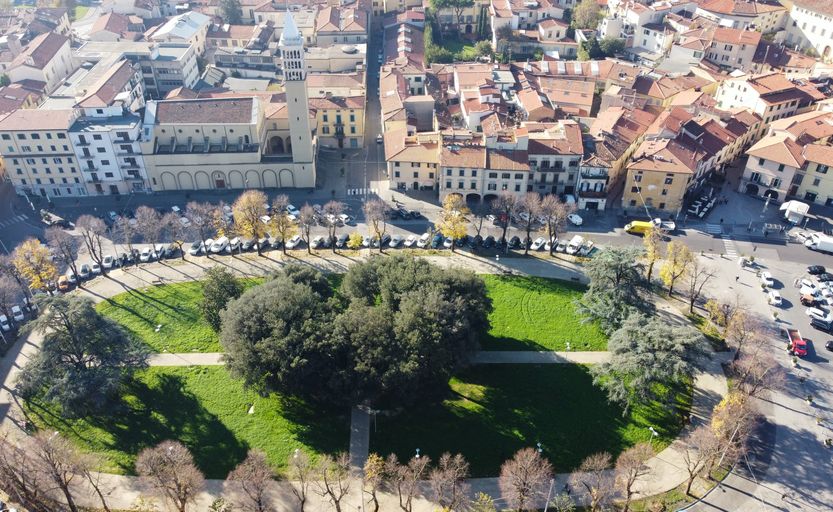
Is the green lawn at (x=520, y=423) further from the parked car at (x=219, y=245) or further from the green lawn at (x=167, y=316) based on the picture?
the parked car at (x=219, y=245)

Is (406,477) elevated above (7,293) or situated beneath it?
situated beneath

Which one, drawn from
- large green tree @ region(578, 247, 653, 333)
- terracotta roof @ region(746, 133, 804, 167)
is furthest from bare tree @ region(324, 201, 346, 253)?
terracotta roof @ region(746, 133, 804, 167)

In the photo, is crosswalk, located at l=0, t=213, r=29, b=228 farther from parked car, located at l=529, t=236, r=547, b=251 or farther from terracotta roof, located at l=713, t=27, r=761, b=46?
terracotta roof, located at l=713, t=27, r=761, b=46

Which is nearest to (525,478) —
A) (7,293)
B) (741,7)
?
(7,293)

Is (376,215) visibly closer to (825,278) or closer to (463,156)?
(463,156)

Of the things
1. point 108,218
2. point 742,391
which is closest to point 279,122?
point 108,218
